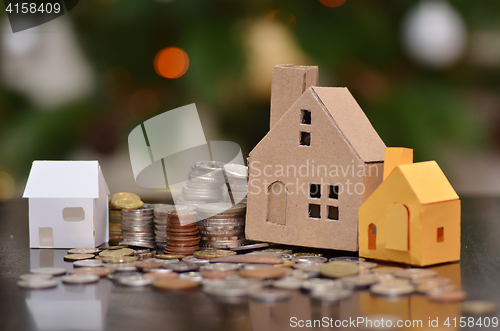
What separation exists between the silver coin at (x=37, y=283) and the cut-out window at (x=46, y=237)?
56 centimetres

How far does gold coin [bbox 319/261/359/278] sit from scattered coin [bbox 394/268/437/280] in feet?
0.44

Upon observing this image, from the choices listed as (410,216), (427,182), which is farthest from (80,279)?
(427,182)

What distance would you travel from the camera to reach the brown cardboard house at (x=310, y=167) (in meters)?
2.09

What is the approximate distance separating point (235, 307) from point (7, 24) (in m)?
3.52

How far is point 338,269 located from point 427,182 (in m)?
0.43

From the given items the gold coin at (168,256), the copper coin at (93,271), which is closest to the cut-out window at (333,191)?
the gold coin at (168,256)

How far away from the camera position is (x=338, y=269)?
74.0 inches

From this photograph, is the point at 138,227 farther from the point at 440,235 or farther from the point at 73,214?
→ the point at 440,235

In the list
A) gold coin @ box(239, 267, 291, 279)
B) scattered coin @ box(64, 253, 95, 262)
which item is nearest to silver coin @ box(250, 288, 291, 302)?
gold coin @ box(239, 267, 291, 279)

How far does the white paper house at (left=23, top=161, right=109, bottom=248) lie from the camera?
7.68 ft

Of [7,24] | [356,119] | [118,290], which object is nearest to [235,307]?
[118,290]

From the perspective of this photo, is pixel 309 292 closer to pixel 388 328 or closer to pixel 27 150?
pixel 388 328

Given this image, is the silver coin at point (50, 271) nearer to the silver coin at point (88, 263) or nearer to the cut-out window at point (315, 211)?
the silver coin at point (88, 263)

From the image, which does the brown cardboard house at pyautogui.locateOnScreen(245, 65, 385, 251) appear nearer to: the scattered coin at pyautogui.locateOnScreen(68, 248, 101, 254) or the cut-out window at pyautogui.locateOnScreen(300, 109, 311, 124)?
the cut-out window at pyautogui.locateOnScreen(300, 109, 311, 124)
